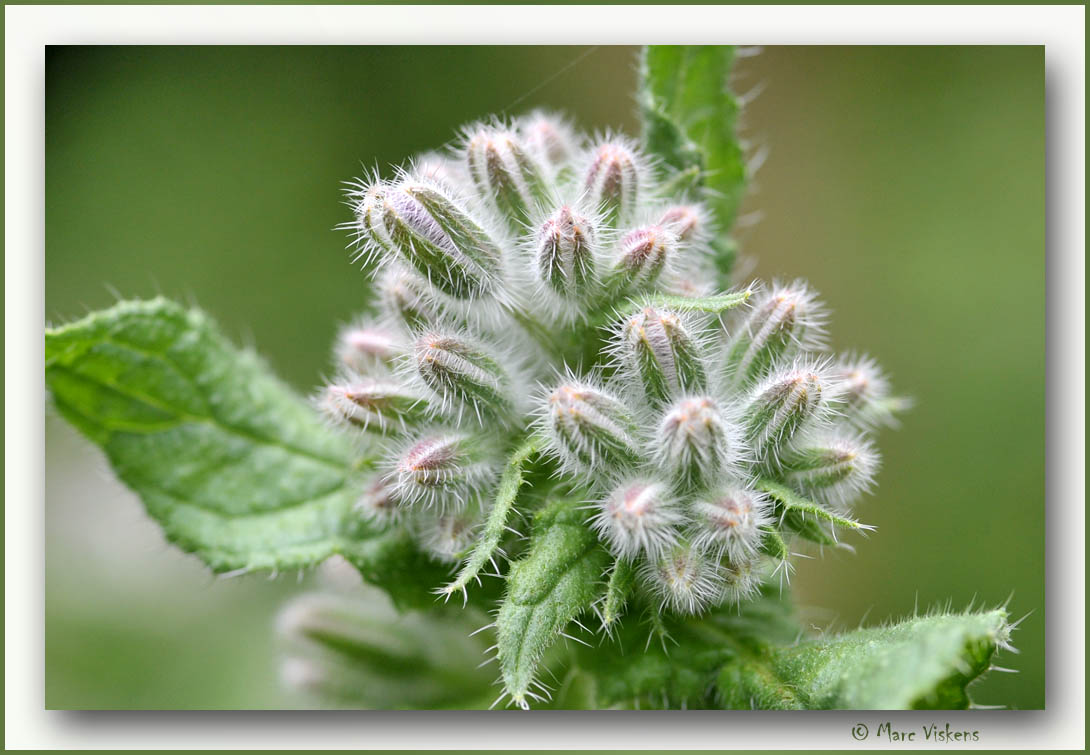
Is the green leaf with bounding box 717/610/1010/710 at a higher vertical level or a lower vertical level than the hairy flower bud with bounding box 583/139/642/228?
lower

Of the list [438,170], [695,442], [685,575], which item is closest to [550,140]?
[438,170]

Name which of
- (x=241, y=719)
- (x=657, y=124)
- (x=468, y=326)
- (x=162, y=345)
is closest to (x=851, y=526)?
(x=468, y=326)

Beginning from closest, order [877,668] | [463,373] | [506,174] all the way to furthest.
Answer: [877,668] < [463,373] < [506,174]

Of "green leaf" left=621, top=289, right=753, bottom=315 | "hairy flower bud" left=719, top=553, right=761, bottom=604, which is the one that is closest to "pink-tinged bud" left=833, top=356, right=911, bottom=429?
"green leaf" left=621, top=289, right=753, bottom=315

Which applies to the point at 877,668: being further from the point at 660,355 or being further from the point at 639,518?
the point at 660,355

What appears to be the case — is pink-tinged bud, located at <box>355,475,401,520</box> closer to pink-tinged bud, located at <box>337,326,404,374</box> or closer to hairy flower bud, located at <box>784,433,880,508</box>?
pink-tinged bud, located at <box>337,326,404,374</box>

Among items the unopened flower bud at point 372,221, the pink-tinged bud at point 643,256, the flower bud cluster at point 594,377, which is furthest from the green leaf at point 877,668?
the unopened flower bud at point 372,221

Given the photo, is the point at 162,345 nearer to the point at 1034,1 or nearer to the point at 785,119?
the point at 1034,1
